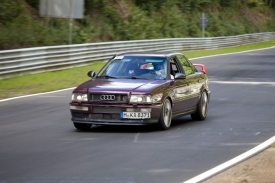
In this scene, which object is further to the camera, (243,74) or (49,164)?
(243,74)

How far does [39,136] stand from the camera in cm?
1210

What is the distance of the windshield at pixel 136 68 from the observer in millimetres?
13500

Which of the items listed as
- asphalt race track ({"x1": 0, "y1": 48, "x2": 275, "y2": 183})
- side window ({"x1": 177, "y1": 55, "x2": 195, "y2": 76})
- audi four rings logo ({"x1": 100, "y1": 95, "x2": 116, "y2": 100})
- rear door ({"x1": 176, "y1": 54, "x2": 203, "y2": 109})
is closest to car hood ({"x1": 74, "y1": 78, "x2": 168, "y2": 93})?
audi four rings logo ({"x1": 100, "y1": 95, "x2": 116, "y2": 100})

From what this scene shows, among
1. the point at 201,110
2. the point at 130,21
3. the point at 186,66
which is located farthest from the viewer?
the point at 130,21

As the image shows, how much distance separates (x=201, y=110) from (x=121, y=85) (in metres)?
2.65

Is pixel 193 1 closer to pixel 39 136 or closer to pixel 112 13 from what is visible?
pixel 112 13

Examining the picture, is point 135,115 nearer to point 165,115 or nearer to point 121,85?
point 121,85

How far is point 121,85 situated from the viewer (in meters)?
12.8

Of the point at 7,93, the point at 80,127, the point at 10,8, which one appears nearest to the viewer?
the point at 80,127

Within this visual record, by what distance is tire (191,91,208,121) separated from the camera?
48.3 ft

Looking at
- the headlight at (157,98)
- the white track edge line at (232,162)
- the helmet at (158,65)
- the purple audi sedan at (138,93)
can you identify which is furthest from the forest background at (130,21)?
the white track edge line at (232,162)

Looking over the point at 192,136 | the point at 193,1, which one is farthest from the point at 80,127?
the point at 193,1

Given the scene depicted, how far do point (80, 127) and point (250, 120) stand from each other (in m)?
3.78

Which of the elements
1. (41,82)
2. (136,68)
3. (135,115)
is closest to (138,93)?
(135,115)
